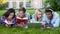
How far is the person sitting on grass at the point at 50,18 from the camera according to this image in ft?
12.0

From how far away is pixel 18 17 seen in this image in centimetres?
370

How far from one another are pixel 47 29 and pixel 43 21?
0.48 feet

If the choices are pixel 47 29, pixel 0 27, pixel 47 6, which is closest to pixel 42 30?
pixel 47 29

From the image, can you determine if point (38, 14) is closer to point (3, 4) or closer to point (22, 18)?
point (22, 18)

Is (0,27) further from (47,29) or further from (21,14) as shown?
(47,29)

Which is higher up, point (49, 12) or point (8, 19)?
point (49, 12)

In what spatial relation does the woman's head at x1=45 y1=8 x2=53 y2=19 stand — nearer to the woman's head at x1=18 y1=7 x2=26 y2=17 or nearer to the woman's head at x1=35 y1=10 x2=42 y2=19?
the woman's head at x1=35 y1=10 x2=42 y2=19

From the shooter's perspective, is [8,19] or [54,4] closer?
[54,4]

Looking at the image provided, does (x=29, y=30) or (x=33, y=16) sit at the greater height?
(x=33, y=16)

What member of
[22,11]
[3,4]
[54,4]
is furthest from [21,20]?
[54,4]

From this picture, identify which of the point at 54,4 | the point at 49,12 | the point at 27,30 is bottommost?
the point at 27,30

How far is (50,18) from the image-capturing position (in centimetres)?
370

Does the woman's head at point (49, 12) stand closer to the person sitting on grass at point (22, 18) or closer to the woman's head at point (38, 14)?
the woman's head at point (38, 14)

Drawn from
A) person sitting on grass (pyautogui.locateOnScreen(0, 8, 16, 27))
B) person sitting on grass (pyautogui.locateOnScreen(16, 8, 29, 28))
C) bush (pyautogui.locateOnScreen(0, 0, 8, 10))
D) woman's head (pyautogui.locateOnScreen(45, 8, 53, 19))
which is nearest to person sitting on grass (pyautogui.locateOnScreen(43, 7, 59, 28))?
woman's head (pyautogui.locateOnScreen(45, 8, 53, 19))
